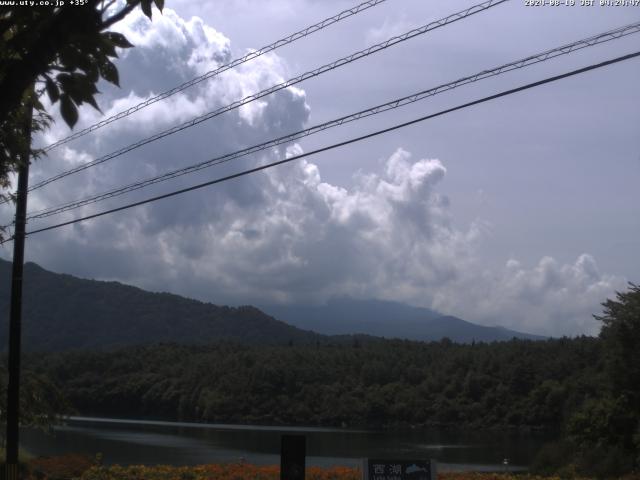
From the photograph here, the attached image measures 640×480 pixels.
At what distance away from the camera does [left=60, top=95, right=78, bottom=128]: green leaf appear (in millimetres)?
5426

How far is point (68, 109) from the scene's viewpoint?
17.8ft

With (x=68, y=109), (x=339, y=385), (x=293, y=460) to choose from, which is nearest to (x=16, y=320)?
(x=293, y=460)

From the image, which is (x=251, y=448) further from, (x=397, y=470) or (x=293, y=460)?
(x=397, y=470)

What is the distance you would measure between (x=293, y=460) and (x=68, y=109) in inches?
326

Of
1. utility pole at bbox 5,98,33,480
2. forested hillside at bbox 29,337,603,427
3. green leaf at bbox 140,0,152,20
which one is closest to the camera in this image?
green leaf at bbox 140,0,152,20

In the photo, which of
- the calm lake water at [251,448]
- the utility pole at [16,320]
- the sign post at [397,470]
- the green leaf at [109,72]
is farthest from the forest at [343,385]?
the green leaf at [109,72]

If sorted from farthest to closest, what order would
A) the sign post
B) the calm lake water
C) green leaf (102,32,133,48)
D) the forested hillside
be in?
the forested hillside, the calm lake water, the sign post, green leaf (102,32,133,48)

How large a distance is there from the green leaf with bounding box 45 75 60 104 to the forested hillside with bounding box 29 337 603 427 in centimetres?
6982

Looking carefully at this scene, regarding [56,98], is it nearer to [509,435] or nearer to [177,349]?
[509,435]

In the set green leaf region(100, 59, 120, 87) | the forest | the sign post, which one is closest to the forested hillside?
the forest

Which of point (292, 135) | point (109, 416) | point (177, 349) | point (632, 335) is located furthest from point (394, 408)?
point (292, 135)

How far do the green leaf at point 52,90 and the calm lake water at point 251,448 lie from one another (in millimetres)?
26694

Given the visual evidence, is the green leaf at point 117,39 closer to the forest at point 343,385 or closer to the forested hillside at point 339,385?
the forest at point 343,385

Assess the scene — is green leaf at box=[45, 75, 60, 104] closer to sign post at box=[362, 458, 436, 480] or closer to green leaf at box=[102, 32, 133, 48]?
green leaf at box=[102, 32, 133, 48]
